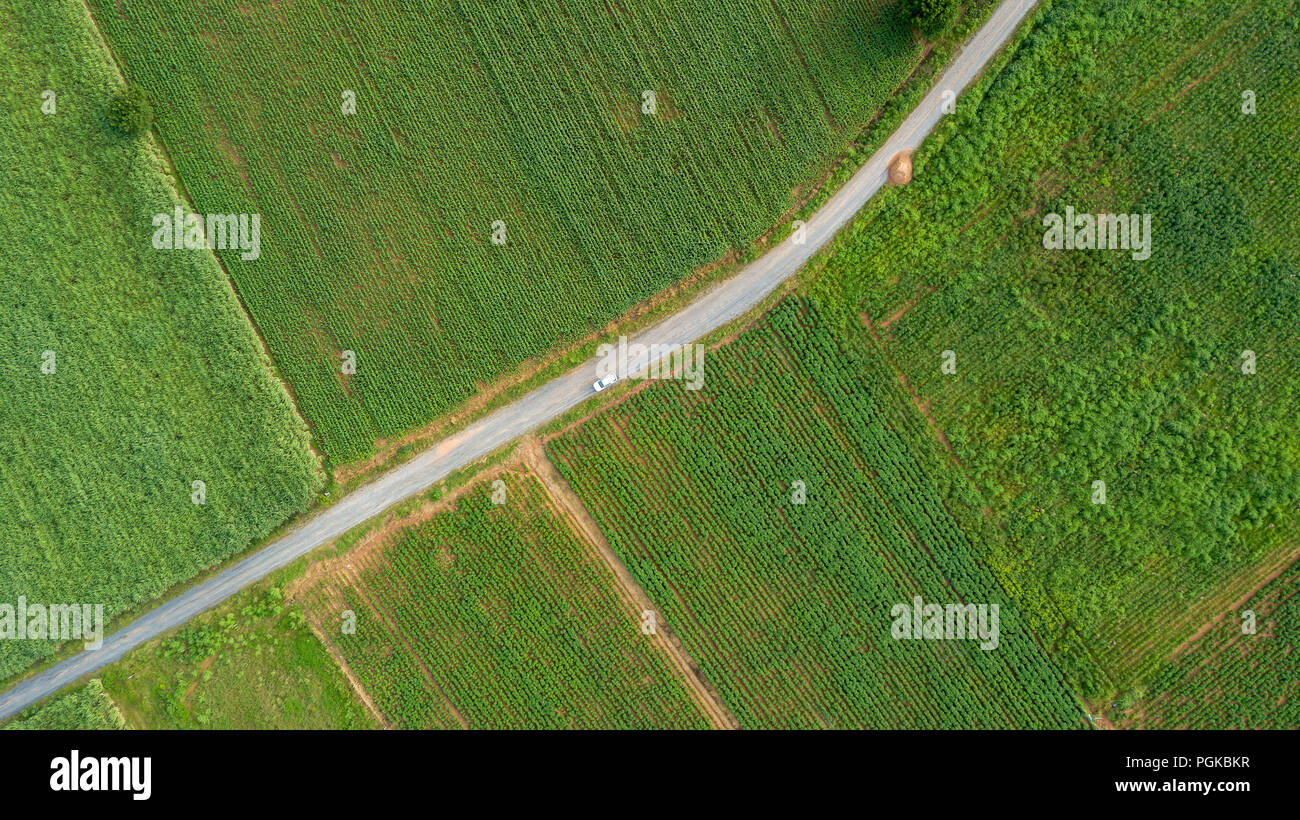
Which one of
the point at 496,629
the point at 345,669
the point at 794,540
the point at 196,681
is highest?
the point at 794,540

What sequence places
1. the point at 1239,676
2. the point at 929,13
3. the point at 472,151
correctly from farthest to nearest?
the point at 472,151
the point at 1239,676
the point at 929,13

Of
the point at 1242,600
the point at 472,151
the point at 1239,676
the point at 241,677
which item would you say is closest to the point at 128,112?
the point at 472,151

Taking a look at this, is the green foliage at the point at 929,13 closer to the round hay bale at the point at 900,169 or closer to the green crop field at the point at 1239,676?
the round hay bale at the point at 900,169

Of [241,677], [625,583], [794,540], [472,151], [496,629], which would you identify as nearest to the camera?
[241,677]

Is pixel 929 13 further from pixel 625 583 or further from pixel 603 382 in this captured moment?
pixel 625 583

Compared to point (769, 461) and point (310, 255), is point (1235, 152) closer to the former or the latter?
point (769, 461)

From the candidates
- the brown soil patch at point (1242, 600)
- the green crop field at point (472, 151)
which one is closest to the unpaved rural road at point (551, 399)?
the green crop field at point (472, 151)
